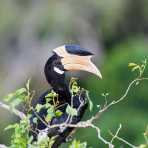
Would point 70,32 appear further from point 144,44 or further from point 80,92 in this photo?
point 80,92

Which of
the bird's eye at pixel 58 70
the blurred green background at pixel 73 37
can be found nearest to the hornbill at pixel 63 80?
the bird's eye at pixel 58 70

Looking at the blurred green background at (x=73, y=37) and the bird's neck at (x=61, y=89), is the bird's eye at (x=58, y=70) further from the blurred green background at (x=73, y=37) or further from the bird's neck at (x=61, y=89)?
the blurred green background at (x=73, y=37)

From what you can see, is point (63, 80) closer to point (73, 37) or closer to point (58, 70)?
point (58, 70)

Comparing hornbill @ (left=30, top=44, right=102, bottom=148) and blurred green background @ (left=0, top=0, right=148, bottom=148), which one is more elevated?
hornbill @ (left=30, top=44, right=102, bottom=148)

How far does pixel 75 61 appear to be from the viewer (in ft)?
16.7

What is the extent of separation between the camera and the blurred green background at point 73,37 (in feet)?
46.5

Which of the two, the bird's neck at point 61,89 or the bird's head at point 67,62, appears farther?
the bird's neck at point 61,89

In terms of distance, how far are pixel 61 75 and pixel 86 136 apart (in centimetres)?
772

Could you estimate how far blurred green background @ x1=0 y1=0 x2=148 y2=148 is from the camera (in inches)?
559

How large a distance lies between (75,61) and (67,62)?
0.22ft

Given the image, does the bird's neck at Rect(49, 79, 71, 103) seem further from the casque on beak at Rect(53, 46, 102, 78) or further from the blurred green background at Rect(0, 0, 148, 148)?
the blurred green background at Rect(0, 0, 148, 148)

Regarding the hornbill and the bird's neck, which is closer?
the hornbill

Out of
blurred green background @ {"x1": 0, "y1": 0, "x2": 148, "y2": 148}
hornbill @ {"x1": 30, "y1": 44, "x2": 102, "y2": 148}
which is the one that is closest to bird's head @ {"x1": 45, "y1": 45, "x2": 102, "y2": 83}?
hornbill @ {"x1": 30, "y1": 44, "x2": 102, "y2": 148}

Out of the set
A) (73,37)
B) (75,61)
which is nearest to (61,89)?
(75,61)
